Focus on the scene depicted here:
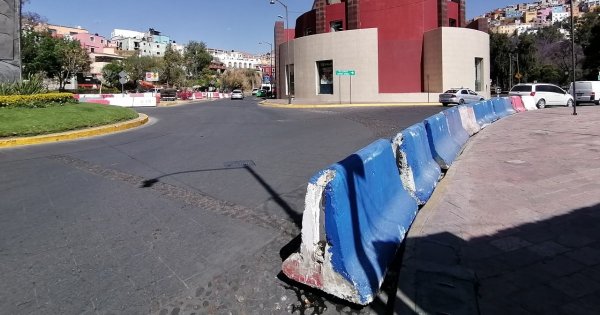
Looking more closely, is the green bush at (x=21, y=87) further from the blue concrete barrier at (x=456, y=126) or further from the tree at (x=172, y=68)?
the tree at (x=172, y=68)

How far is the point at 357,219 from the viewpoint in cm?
357

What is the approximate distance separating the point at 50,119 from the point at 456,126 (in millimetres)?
13314

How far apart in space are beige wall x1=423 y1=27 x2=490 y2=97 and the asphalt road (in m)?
33.4

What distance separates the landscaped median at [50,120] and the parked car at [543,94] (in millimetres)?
23245

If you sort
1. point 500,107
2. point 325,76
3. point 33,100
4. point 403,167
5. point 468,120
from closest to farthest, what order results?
point 403,167
point 468,120
point 33,100
point 500,107
point 325,76

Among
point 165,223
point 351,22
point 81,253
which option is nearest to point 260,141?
point 165,223

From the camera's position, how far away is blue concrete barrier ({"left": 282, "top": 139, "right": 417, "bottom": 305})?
10.5 feet

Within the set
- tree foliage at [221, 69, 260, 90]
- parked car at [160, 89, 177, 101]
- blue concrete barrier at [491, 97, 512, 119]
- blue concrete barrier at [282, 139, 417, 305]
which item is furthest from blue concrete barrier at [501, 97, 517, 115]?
tree foliage at [221, 69, 260, 90]

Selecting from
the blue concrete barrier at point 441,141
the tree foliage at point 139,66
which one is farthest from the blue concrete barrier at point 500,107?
the tree foliage at point 139,66

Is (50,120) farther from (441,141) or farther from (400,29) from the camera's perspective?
(400,29)

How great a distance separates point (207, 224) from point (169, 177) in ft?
9.27

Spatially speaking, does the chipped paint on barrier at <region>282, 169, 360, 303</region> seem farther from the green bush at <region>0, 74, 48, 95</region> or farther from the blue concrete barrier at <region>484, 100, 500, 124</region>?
the green bush at <region>0, 74, 48, 95</region>

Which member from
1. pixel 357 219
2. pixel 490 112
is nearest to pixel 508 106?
pixel 490 112

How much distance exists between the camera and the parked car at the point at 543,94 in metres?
27.5
